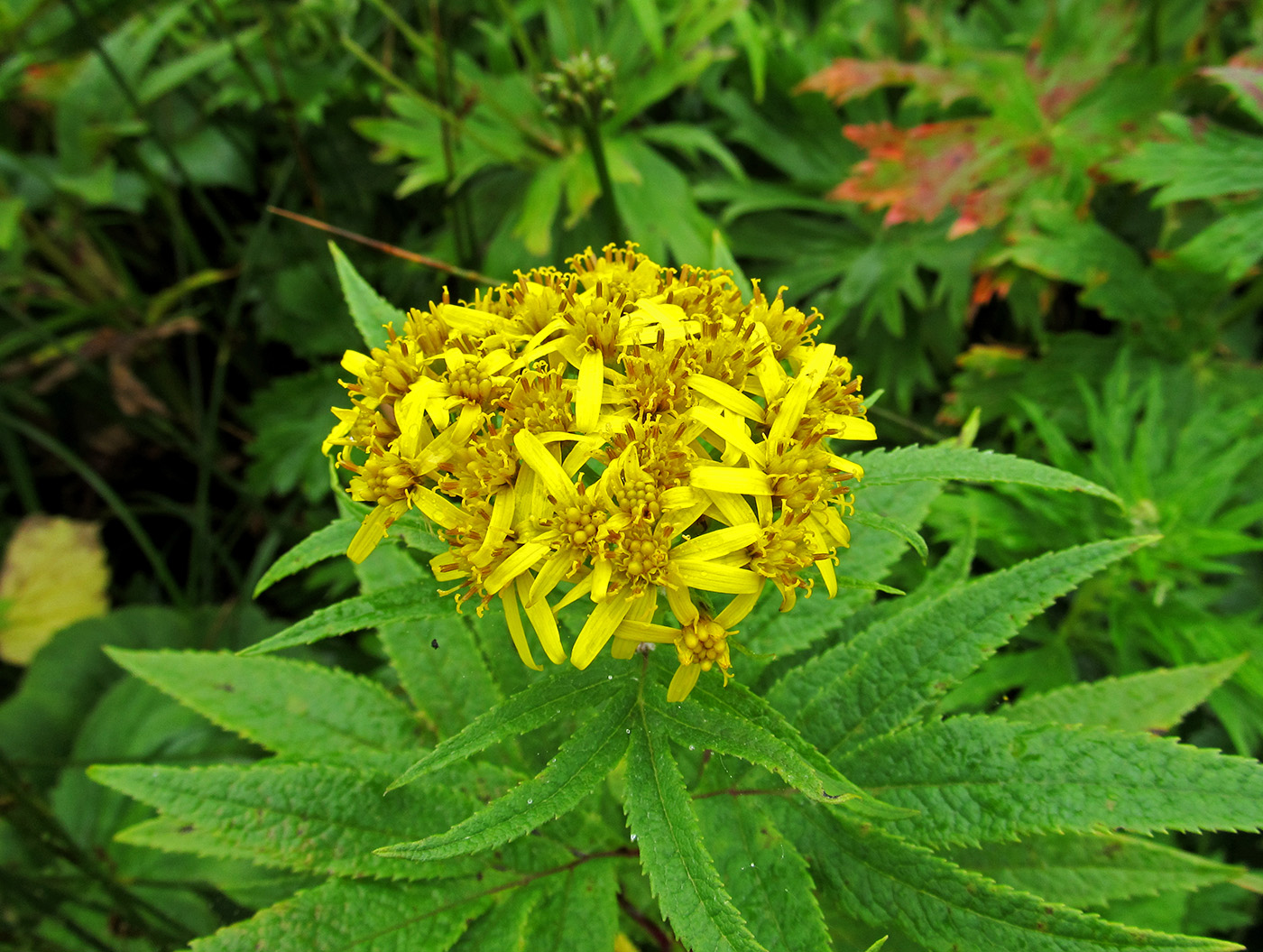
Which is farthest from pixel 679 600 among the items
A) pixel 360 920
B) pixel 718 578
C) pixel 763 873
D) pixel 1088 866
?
pixel 1088 866

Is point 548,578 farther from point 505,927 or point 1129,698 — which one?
point 1129,698

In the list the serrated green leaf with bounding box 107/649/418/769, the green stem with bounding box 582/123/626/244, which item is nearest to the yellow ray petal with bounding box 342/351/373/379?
the serrated green leaf with bounding box 107/649/418/769

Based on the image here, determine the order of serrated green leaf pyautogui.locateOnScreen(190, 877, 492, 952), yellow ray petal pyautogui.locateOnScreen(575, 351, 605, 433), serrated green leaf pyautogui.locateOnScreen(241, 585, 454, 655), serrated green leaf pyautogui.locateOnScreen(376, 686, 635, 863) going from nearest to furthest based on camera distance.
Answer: serrated green leaf pyautogui.locateOnScreen(376, 686, 635, 863) → serrated green leaf pyautogui.locateOnScreen(241, 585, 454, 655) → yellow ray petal pyautogui.locateOnScreen(575, 351, 605, 433) → serrated green leaf pyautogui.locateOnScreen(190, 877, 492, 952)

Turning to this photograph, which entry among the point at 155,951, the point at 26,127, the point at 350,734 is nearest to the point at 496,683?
the point at 350,734

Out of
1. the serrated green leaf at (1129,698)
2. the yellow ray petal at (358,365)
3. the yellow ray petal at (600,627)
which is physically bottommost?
the serrated green leaf at (1129,698)

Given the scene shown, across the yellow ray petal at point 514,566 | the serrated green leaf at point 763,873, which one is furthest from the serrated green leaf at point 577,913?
the yellow ray petal at point 514,566

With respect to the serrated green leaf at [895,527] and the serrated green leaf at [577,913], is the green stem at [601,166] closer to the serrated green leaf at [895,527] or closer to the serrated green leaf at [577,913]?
the serrated green leaf at [895,527]

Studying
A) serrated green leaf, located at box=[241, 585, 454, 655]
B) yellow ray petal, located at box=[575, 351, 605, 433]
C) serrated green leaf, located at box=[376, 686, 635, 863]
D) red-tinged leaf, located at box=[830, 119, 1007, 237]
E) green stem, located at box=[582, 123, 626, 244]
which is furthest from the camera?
red-tinged leaf, located at box=[830, 119, 1007, 237]

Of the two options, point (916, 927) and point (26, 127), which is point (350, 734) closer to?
point (916, 927)

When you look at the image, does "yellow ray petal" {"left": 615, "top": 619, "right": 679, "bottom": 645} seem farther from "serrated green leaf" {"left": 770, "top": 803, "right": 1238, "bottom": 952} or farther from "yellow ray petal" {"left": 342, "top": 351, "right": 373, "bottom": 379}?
"yellow ray petal" {"left": 342, "top": 351, "right": 373, "bottom": 379}
